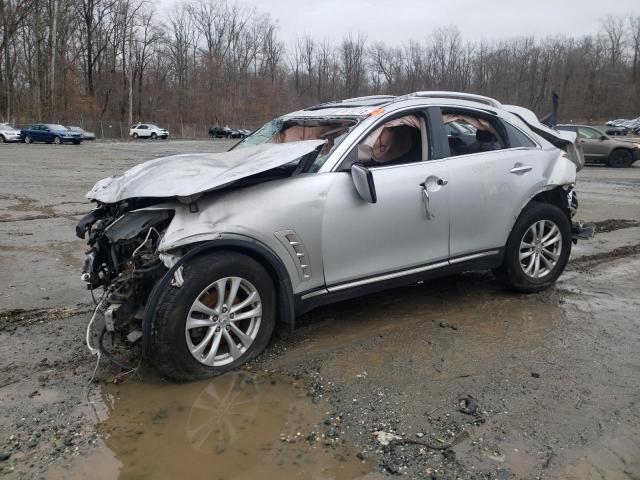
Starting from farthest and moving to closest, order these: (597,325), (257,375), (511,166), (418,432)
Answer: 1. (511,166)
2. (597,325)
3. (257,375)
4. (418,432)

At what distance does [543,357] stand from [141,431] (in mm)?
2663

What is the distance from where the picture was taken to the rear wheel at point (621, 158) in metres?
21.3

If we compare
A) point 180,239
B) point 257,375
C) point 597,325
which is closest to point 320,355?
point 257,375

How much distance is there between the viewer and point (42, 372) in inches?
140

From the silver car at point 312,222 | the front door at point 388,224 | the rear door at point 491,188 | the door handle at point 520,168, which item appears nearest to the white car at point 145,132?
the silver car at point 312,222

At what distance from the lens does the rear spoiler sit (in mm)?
5395

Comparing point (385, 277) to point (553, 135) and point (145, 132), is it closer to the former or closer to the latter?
point (553, 135)

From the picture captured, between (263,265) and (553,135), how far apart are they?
3.51 metres

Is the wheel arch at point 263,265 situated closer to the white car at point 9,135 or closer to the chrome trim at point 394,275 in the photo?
the chrome trim at point 394,275

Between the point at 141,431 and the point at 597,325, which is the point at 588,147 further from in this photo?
the point at 141,431

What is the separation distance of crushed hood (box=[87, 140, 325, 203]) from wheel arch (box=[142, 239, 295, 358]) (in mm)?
354

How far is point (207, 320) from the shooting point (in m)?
3.40

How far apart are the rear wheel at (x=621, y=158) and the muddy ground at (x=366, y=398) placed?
61.3ft

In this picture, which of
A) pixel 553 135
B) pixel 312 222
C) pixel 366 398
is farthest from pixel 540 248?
pixel 366 398
